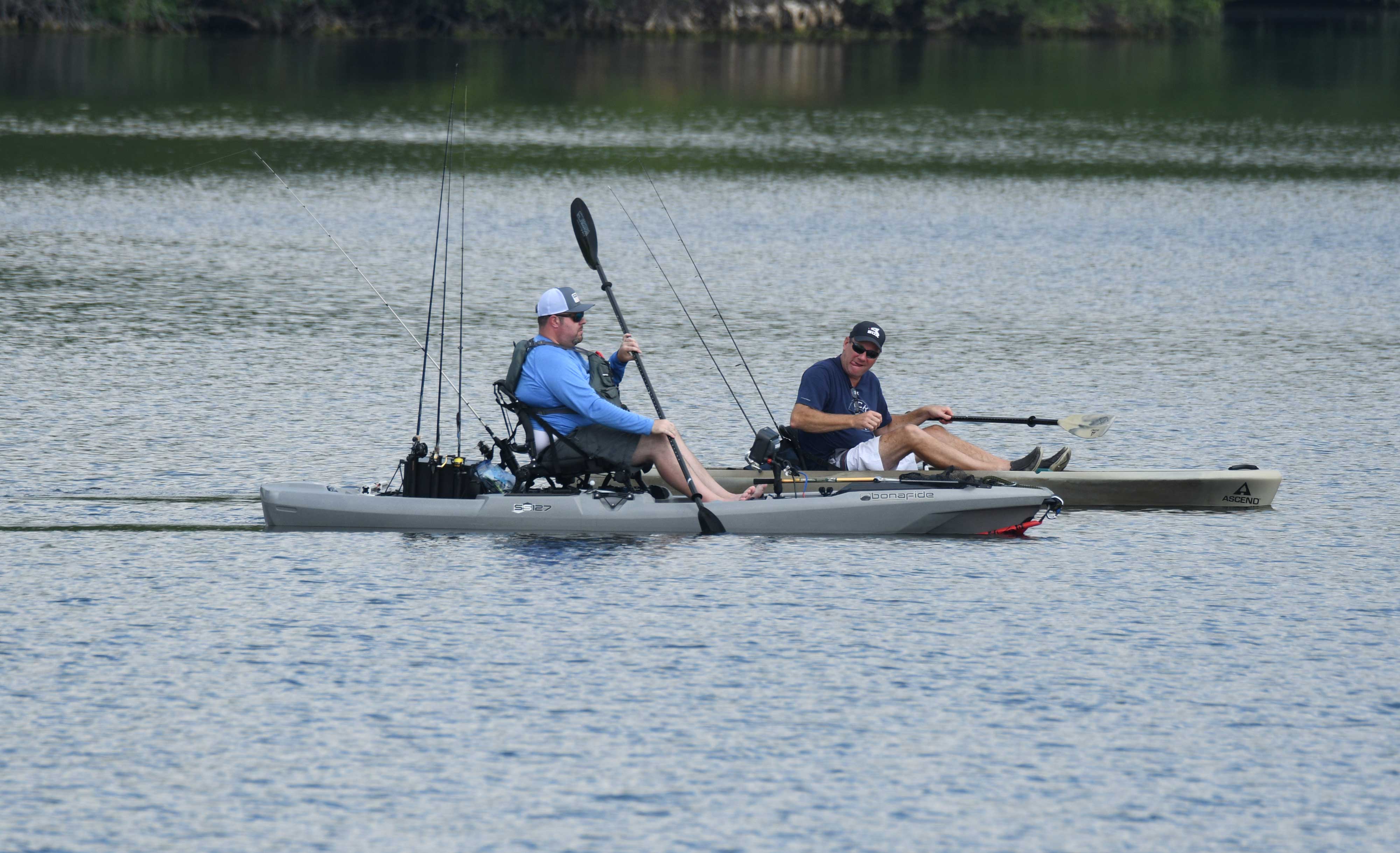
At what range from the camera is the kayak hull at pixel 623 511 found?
1216 centimetres

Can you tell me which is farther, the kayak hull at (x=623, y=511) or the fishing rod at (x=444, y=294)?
the fishing rod at (x=444, y=294)

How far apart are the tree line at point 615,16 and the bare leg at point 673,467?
61992 millimetres

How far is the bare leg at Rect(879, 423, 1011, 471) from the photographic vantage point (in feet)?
42.0

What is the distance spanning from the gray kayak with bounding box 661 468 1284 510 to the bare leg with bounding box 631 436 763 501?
52 cm

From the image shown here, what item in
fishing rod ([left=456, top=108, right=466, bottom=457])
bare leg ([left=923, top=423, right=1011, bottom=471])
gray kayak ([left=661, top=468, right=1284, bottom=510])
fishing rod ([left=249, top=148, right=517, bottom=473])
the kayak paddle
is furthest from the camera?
fishing rod ([left=456, top=108, right=466, bottom=457])

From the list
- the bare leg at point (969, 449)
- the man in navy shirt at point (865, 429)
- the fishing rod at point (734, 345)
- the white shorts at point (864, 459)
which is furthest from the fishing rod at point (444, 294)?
the bare leg at point (969, 449)

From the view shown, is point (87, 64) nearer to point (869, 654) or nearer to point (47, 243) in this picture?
Answer: point (47, 243)

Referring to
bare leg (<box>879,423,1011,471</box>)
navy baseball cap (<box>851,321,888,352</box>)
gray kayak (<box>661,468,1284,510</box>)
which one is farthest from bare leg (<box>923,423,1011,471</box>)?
navy baseball cap (<box>851,321,888,352</box>)

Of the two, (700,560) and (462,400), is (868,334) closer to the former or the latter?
(700,560)

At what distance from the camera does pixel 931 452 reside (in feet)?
42.0

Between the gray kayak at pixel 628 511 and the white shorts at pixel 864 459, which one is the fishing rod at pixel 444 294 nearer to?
the gray kayak at pixel 628 511

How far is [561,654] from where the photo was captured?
992 centimetres

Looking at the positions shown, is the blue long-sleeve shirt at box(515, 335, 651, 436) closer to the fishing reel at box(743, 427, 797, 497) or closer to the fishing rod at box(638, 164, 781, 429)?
the fishing reel at box(743, 427, 797, 497)

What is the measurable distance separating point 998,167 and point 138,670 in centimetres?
3026
